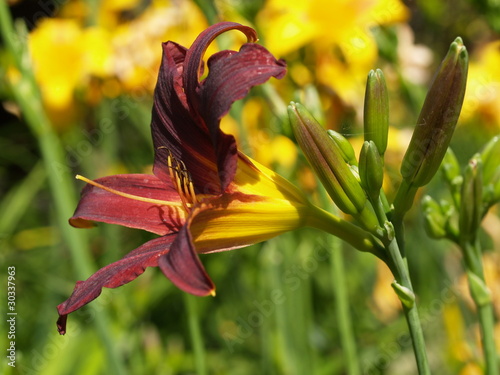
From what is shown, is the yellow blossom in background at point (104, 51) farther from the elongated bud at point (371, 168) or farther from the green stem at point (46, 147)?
the elongated bud at point (371, 168)

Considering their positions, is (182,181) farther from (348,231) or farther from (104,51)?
(104,51)

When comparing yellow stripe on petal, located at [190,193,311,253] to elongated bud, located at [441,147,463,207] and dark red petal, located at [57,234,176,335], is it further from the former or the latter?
elongated bud, located at [441,147,463,207]

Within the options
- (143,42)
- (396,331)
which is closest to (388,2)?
(143,42)

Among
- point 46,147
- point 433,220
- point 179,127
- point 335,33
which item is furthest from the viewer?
point 335,33

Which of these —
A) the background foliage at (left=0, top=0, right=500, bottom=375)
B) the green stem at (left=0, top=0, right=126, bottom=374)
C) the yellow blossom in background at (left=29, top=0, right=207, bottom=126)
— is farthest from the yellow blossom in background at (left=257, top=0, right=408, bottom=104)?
the green stem at (left=0, top=0, right=126, bottom=374)

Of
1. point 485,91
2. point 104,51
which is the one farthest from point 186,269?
point 485,91

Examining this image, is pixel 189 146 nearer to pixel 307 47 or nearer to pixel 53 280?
pixel 307 47
